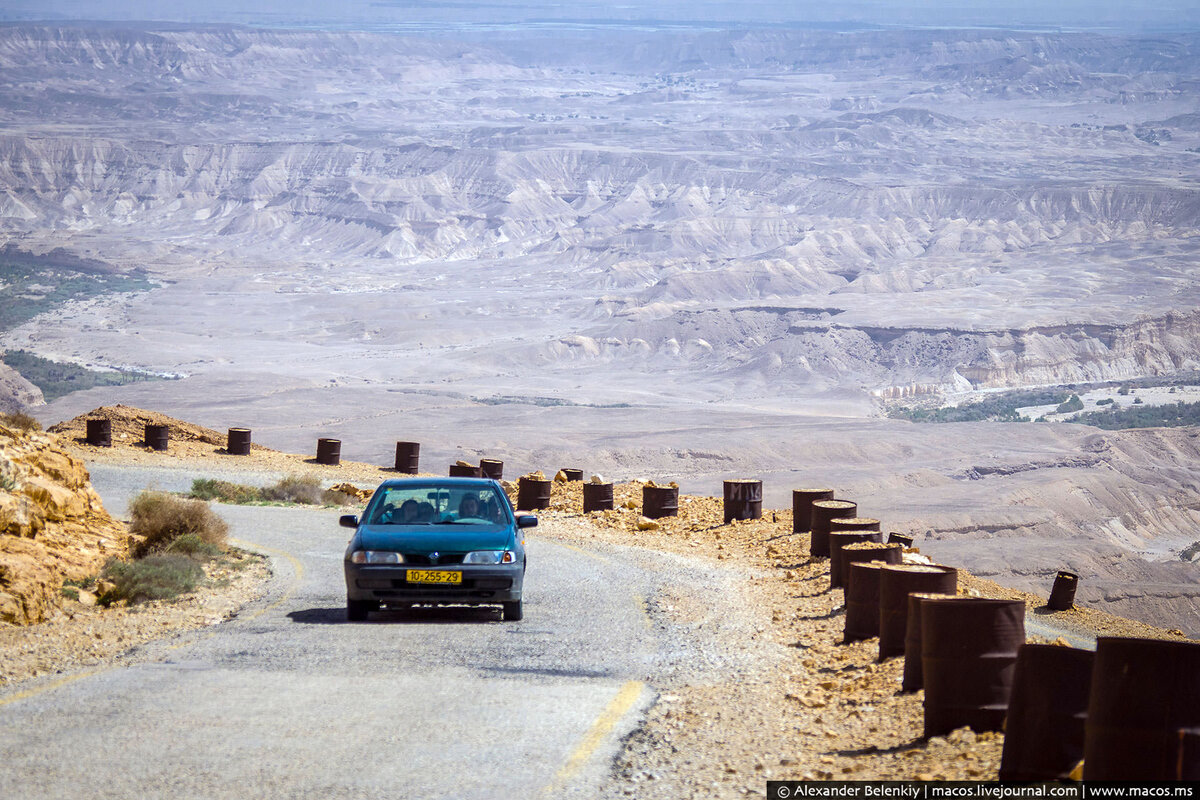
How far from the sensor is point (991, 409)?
314 feet

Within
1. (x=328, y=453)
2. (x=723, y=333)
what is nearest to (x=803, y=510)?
(x=328, y=453)

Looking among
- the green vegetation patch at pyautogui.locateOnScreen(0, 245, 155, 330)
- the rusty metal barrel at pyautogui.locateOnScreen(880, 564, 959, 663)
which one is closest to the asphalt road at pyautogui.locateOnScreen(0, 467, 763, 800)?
the rusty metal barrel at pyautogui.locateOnScreen(880, 564, 959, 663)

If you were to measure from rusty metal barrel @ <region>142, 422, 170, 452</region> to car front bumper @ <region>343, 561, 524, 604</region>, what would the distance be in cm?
1984

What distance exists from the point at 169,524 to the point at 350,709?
8.09m

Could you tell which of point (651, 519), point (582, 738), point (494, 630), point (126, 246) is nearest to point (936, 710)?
point (582, 738)

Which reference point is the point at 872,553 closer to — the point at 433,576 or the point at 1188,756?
the point at 433,576

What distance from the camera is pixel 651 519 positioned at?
22578 millimetres

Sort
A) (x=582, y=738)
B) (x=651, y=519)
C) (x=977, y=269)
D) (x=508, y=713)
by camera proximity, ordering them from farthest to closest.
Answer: (x=977, y=269)
(x=651, y=519)
(x=508, y=713)
(x=582, y=738)

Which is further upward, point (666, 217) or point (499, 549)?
point (666, 217)

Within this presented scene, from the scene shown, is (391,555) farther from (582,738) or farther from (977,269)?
(977,269)

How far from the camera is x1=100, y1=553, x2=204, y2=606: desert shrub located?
12.4 meters

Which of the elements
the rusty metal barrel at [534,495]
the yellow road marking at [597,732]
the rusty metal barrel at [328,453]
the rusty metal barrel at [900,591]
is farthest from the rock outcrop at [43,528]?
the rusty metal barrel at [328,453]

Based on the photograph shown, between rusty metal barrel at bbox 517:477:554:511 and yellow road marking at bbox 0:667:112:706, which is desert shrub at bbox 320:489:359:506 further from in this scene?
yellow road marking at bbox 0:667:112:706

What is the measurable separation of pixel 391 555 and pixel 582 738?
3.99 m
